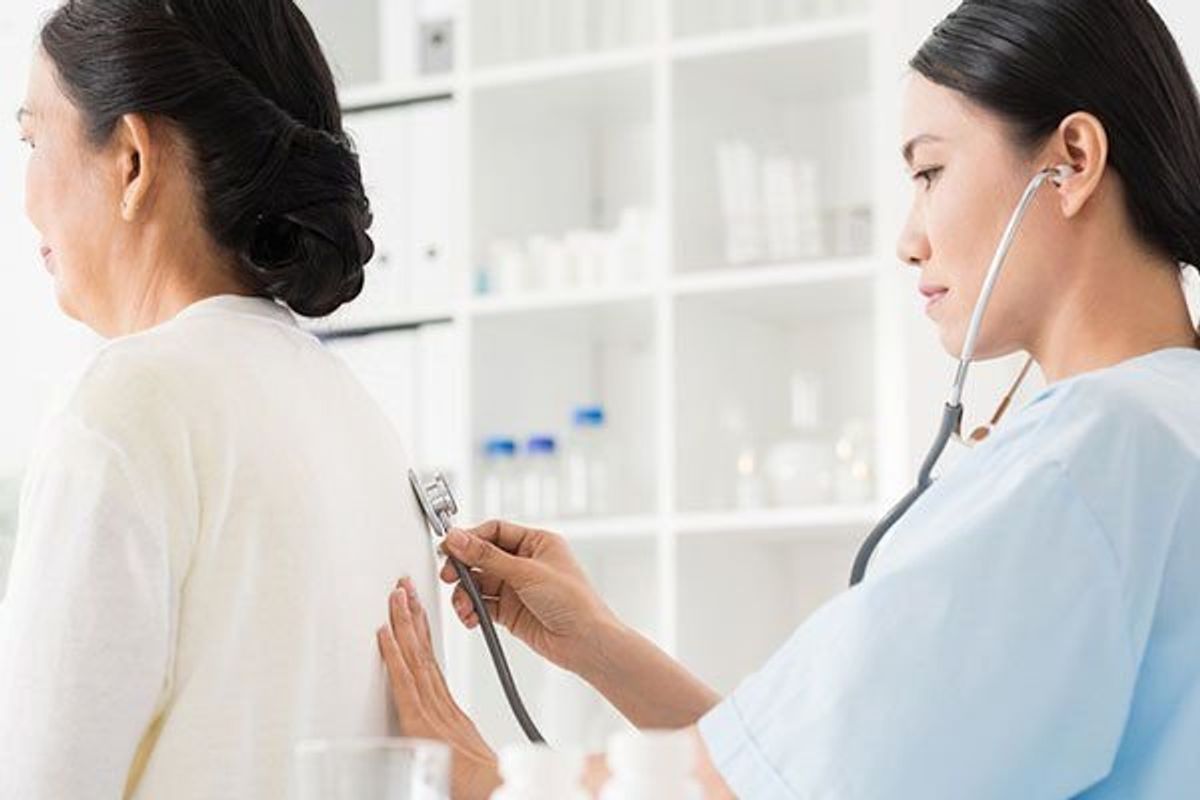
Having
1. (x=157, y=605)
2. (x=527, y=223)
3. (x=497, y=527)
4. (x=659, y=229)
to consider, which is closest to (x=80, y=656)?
(x=157, y=605)

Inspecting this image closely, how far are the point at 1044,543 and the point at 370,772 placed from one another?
1.57 feet

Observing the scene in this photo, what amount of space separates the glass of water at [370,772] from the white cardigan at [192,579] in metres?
0.32

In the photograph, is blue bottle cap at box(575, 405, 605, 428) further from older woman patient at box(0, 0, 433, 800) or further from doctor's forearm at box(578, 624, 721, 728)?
older woman patient at box(0, 0, 433, 800)

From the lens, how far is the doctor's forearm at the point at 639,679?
183cm

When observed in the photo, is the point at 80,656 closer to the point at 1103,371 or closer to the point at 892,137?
the point at 1103,371

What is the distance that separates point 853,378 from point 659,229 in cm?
46

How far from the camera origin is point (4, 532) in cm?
405

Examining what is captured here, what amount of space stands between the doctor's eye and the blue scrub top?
0.28 metres

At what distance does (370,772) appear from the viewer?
1046 mm

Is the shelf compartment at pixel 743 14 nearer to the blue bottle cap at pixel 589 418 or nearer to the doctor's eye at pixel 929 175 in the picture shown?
the blue bottle cap at pixel 589 418

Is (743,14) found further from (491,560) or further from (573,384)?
(491,560)

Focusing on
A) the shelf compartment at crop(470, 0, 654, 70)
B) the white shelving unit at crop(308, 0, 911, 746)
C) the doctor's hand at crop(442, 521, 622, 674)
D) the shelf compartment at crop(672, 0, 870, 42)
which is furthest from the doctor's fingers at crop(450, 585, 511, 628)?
the shelf compartment at crop(470, 0, 654, 70)

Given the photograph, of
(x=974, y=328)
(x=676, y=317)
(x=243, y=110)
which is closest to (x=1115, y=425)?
(x=974, y=328)

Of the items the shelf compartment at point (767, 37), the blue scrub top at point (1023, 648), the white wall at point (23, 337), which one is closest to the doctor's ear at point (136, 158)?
the blue scrub top at point (1023, 648)
